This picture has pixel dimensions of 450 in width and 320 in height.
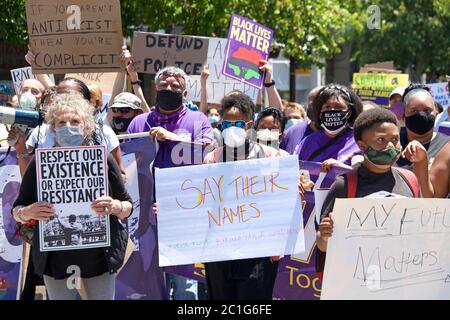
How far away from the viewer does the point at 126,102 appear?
6.56m

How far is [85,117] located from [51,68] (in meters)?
2.89

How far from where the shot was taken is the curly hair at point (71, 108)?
430 cm

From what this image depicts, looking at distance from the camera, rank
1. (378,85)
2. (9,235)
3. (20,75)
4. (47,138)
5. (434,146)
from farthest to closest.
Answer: (378,85), (20,75), (9,235), (434,146), (47,138)

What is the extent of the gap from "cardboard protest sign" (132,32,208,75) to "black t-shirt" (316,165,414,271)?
4418mm

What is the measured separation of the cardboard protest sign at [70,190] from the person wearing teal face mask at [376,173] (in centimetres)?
115

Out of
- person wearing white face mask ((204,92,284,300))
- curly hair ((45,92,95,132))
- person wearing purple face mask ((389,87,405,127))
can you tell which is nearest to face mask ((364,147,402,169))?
person wearing white face mask ((204,92,284,300))

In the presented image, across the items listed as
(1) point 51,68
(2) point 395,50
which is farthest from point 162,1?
(2) point 395,50

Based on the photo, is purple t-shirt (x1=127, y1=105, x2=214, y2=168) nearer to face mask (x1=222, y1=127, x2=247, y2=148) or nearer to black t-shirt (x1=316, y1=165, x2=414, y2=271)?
face mask (x1=222, y1=127, x2=247, y2=148)

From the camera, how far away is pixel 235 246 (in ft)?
14.5

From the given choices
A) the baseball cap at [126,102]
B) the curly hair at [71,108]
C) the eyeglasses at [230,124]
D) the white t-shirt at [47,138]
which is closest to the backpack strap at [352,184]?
the eyeglasses at [230,124]

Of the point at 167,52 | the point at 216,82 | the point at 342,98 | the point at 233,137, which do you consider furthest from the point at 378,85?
the point at 233,137

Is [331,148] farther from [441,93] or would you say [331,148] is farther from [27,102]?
[441,93]

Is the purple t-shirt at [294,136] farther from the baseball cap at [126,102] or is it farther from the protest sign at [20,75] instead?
the protest sign at [20,75]

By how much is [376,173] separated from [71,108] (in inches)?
62.2
